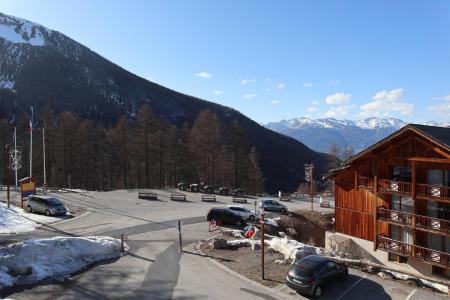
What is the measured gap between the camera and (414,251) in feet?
86.8

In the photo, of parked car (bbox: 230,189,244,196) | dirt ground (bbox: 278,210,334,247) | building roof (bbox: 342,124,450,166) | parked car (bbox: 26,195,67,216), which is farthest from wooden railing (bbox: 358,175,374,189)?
parked car (bbox: 230,189,244,196)

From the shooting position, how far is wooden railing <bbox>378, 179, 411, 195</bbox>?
1068 inches

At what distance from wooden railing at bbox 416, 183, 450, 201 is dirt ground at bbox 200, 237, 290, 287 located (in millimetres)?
9313

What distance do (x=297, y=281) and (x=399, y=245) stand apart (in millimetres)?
10825

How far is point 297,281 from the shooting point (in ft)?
65.5

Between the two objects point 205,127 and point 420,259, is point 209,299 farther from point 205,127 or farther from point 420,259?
point 205,127

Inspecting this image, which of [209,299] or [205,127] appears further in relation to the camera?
[205,127]

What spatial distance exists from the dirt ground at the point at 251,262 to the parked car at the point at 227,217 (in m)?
8.87

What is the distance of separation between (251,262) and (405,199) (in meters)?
11.2

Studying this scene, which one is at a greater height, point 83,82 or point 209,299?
point 83,82

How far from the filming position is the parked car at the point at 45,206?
38850 millimetres

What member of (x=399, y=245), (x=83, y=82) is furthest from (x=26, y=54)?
(x=399, y=245)

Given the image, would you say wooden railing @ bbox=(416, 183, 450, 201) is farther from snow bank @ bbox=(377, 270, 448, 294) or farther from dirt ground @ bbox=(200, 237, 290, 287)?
dirt ground @ bbox=(200, 237, 290, 287)

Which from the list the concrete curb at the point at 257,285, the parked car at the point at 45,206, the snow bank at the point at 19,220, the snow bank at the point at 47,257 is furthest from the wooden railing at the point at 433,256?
the parked car at the point at 45,206
